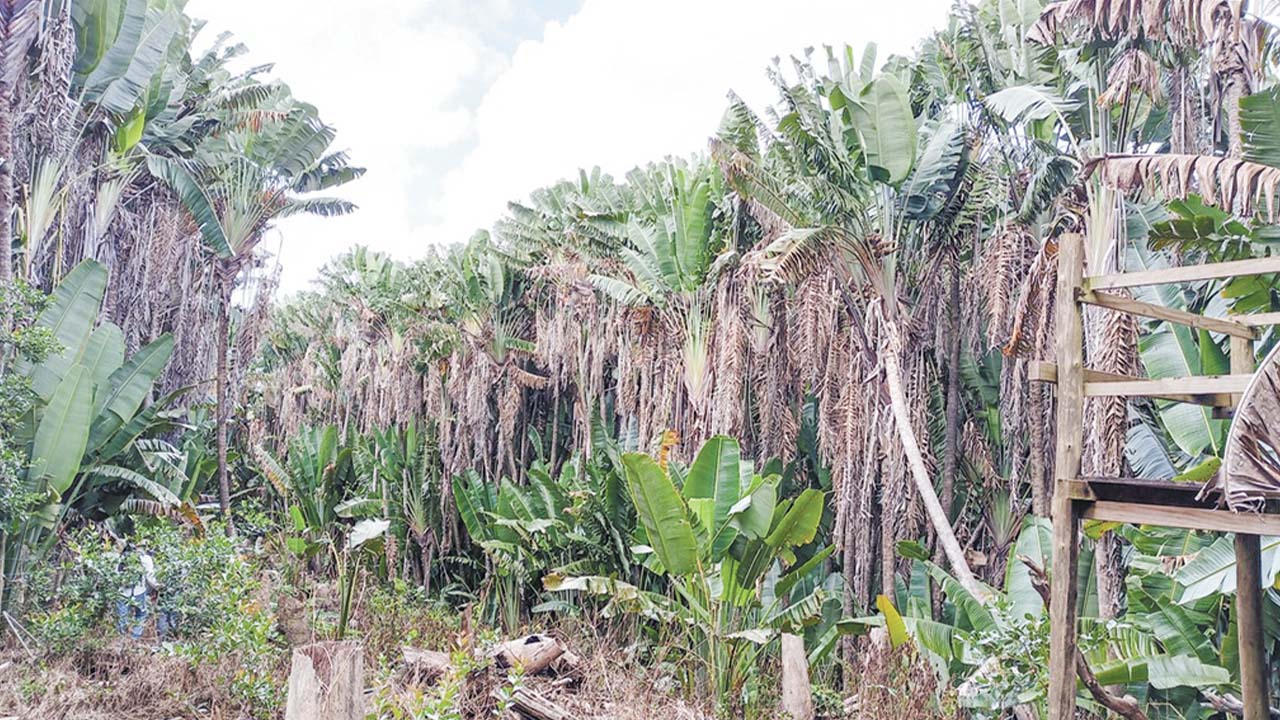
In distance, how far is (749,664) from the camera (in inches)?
292

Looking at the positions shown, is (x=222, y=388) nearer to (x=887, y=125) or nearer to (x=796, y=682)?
(x=796, y=682)

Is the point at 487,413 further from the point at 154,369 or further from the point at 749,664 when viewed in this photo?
the point at 749,664

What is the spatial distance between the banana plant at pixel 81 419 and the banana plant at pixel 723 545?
4972mm

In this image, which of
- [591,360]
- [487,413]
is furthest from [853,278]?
[487,413]

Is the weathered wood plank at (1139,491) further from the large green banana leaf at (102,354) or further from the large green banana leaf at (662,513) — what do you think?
the large green banana leaf at (102,354)

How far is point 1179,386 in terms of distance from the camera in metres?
3.68

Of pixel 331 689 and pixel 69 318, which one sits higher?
pixel 69 318

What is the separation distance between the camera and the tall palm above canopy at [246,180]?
10055mm

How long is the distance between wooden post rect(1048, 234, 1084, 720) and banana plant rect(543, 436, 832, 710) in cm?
294

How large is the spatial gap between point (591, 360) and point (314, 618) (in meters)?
4.94

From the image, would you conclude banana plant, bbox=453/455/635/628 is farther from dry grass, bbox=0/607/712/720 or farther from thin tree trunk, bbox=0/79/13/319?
thin tree trunk, bbox=0/79/13/319

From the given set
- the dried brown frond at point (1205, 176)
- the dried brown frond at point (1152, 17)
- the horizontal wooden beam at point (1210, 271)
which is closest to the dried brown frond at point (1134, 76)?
the dried brown frond at point (1152, 17)

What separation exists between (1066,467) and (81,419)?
25.6 feet

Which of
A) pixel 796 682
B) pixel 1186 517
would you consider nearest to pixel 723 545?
pixel 796 682
